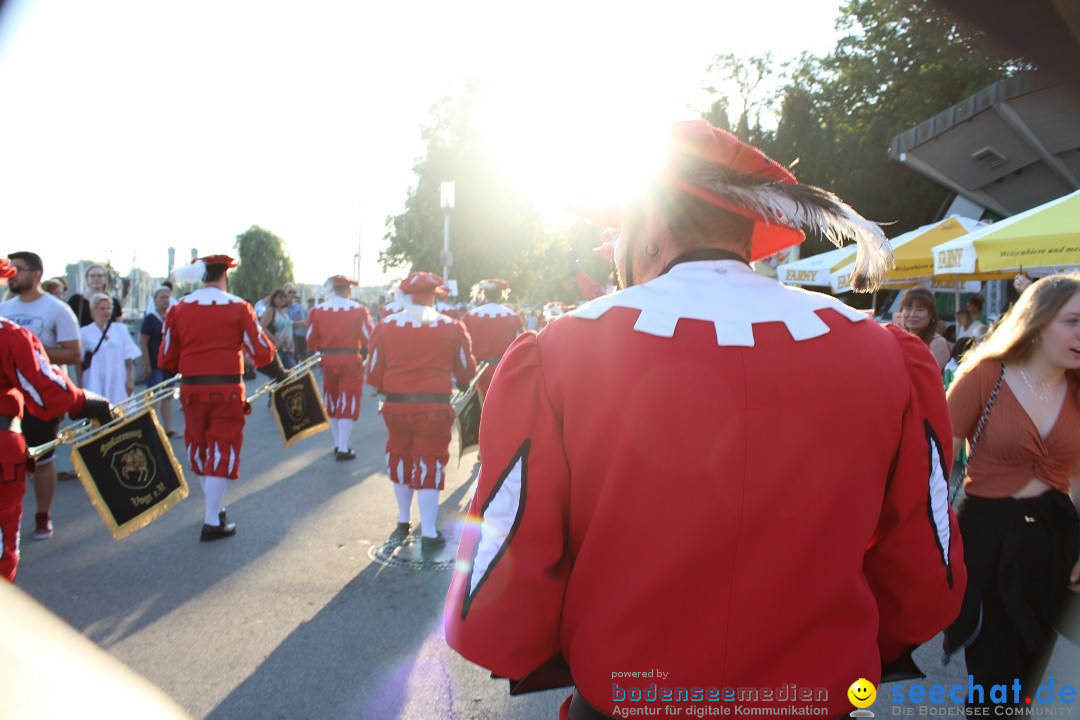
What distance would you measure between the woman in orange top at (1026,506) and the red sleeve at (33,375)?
3739 mm

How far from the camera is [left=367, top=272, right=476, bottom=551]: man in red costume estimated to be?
17.3ft

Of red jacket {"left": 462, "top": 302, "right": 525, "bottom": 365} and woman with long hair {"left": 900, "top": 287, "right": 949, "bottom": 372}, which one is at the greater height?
woman with long hair {"left": 900, "top": 287, "right": 949, "bottom": 372}

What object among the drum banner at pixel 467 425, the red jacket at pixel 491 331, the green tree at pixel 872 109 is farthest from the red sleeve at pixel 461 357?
the green tree at pixel 872 109

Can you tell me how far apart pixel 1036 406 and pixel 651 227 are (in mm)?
2048

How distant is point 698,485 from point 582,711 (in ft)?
1.72

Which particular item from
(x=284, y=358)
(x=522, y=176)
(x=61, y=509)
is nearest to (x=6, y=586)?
(x=61, y=509)

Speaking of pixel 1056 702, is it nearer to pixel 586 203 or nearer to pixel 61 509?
pixel 586 203

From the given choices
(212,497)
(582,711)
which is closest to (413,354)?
(212,497)

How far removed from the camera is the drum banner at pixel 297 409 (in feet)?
21.0

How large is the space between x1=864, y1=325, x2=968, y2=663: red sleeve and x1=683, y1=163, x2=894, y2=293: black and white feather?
0.18 metres

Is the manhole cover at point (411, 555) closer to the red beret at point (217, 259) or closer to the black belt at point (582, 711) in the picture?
the red beret at point (217, 259)

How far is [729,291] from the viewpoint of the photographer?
4.42ft

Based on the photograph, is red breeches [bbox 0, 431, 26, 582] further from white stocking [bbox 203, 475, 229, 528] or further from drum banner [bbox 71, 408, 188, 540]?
white stocking [bbox 203, 475, 229, 528]

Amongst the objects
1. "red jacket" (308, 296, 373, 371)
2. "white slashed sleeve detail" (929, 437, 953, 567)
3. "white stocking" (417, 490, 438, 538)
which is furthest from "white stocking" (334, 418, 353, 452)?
"white slashed sleeve detail" (929, 437, 953, 567)
